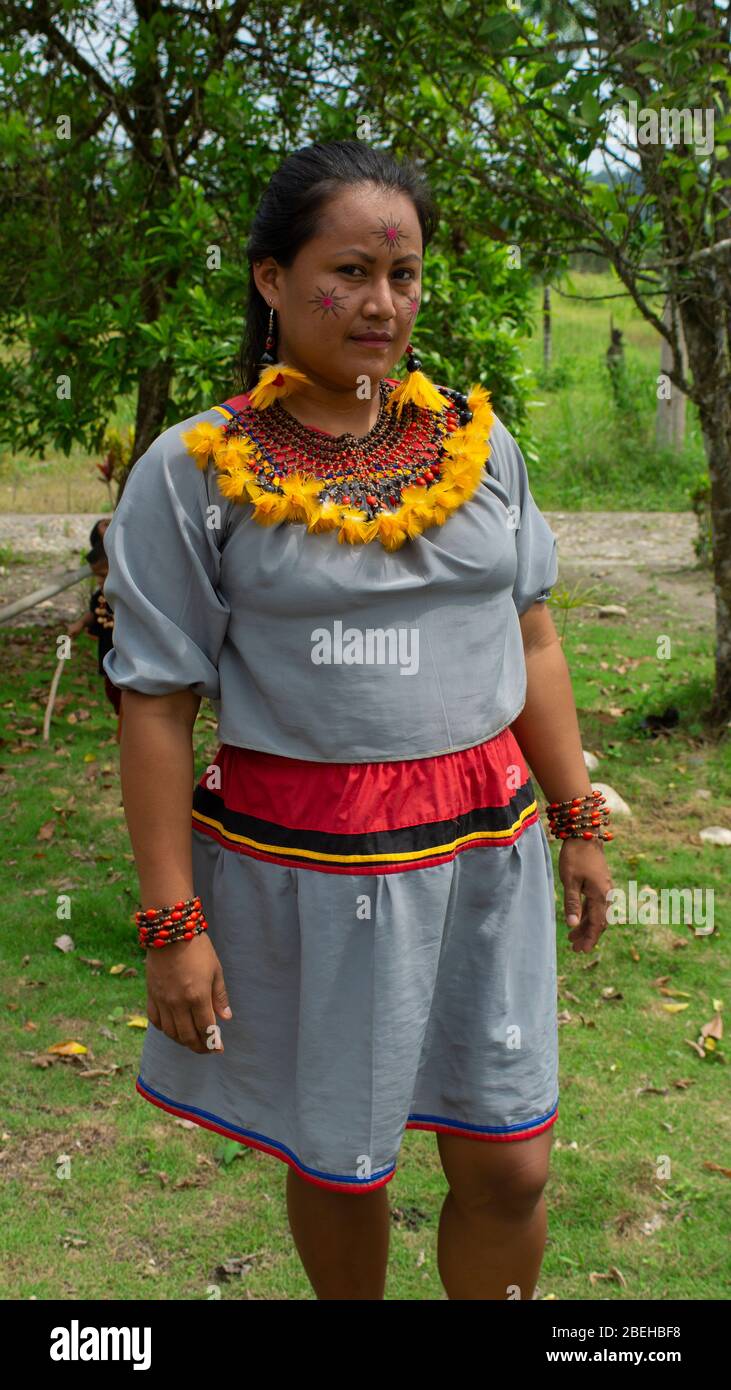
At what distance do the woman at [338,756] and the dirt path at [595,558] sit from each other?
6.75 meters

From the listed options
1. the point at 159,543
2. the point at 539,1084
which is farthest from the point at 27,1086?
the point at 159,543

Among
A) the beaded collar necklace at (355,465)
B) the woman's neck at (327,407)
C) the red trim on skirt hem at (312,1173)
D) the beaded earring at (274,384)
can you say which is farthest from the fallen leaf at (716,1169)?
the beaded earring at (274,384)

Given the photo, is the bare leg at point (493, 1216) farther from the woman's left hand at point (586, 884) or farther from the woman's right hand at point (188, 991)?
the woman's right hand at point (188, 991)

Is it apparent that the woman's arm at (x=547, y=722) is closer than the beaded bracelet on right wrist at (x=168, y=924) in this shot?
No

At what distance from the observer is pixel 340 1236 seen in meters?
2.17

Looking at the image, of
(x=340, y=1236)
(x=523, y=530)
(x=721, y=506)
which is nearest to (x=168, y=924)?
(x=340, y=1236)

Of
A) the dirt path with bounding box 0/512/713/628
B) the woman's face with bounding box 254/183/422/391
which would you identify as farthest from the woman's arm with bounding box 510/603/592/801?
the dirt path with bounding box 0/512/713/628

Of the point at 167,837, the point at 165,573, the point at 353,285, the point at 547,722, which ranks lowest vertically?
the point at 167,837

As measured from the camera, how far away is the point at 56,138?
5930mm

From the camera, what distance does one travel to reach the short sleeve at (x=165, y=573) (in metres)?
1.90

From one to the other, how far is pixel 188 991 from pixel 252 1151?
60.0 inches

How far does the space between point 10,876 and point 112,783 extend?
3.30 ft

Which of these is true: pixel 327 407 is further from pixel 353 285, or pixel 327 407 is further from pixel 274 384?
pixel 353 285

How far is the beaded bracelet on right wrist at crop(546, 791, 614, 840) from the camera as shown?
7.56ft
